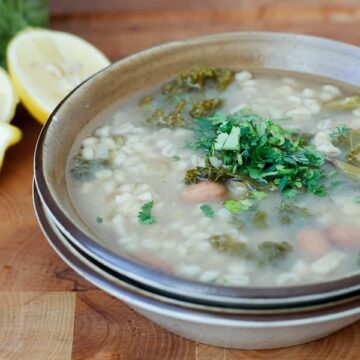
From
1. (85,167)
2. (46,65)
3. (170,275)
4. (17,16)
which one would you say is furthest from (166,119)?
(17,16)

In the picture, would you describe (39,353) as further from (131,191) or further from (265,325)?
(265,325)

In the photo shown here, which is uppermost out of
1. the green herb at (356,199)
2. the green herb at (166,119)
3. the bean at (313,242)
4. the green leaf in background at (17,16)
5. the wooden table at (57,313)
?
the green herb at (356,199)

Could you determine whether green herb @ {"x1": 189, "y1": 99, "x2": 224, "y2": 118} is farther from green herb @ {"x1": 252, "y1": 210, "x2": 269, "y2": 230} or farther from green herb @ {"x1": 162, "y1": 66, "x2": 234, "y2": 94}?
green herb @ {"x1": 252, "y1": 210, "x2": 269, "y2": 230}

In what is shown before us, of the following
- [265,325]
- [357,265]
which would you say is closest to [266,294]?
[265,325]

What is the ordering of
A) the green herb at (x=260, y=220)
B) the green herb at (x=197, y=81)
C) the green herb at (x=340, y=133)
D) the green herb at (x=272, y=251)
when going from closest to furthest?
the green herb at (x=272, y=251) < the green herb at (x=260, y=220) < the green herb at (x=340, y=133) < the green herb at (x=197, y=81)

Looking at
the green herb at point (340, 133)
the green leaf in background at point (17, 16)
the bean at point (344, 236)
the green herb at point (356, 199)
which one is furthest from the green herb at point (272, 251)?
the green leaf in background at point (17, 16)

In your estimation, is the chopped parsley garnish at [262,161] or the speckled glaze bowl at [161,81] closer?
the speckled glaze bowl at [161,81]

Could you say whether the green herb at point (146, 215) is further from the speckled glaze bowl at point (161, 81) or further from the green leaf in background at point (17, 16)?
the green leaf in background at point (17, 16)

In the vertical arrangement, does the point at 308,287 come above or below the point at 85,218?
above
